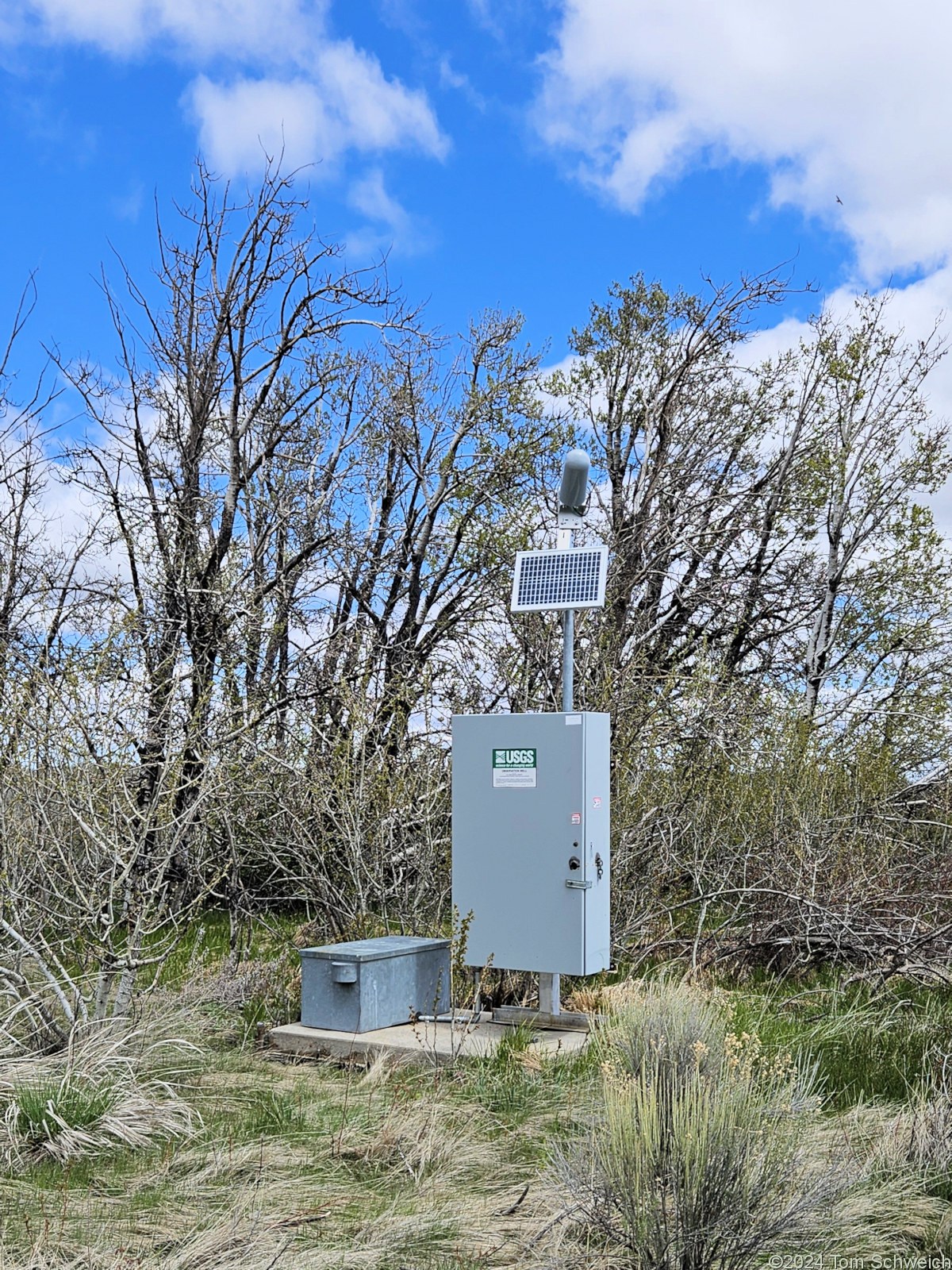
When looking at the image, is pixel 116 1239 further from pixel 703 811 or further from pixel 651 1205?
pixel 703 811

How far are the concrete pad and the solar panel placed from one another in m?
2.55

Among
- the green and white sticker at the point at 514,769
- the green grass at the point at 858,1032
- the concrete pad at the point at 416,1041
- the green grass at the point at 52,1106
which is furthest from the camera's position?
the green and white sticker at the point at 514,769

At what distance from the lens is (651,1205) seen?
3941 mm

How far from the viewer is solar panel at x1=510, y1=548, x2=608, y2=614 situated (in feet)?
24.5

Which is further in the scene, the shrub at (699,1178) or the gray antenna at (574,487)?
the gray antenna at (574,487)

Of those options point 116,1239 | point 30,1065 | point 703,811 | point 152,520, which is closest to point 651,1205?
point 116,1239

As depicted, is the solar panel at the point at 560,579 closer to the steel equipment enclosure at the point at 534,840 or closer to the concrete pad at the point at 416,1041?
the steel equipment enclosure at the point at 534,840

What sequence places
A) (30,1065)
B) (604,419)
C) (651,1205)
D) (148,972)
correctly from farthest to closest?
(604,419), (148,972), (30,1065), (651,1205)

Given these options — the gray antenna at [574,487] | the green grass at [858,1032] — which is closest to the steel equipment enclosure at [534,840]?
the green grass at [858,1032]

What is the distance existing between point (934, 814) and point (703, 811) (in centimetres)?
444

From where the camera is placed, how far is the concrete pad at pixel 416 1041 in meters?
6.62

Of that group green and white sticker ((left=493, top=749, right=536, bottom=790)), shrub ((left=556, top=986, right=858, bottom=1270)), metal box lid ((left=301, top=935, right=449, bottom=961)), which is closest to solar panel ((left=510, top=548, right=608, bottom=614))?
green and white sticker ((left=493, top=749, right=536, bottom=790))

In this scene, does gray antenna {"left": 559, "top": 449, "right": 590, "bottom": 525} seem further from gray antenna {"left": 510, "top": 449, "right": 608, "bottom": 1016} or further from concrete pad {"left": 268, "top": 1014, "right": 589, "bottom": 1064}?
concrete pad {"left": 268, "top": 1014, "right": 589, "bottom": 1064}

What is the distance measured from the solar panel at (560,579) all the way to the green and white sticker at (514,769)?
35.3 inches
